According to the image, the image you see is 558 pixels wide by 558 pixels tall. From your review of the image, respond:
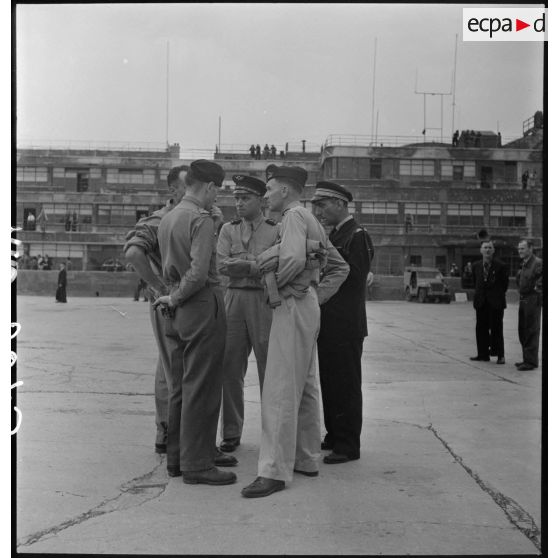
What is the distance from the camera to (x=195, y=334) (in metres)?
4.11

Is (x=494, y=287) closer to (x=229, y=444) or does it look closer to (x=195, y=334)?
(x=229, y=444)

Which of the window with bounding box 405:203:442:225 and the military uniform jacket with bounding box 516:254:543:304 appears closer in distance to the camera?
the military uniform jacket with bounding box 516:254:543:304

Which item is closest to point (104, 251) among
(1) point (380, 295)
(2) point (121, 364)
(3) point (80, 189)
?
(3) point (80, 189)

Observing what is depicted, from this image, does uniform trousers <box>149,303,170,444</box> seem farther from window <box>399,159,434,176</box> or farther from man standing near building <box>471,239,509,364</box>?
window <box>399,159,434,176</box>

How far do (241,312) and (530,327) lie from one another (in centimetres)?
564

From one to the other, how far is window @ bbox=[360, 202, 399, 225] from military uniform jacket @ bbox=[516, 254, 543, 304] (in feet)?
131

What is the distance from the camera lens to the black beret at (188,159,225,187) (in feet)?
14.1

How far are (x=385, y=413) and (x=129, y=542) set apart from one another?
350 centimetres

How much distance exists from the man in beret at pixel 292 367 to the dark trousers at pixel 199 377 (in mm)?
329

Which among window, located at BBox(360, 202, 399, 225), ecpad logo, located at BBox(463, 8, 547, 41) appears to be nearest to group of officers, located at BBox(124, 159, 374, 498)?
ecpad logo, located at BBox(463, 8, 547, 41)

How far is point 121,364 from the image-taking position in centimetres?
919

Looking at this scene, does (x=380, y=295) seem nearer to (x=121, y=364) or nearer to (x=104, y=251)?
(x=104, y=251)

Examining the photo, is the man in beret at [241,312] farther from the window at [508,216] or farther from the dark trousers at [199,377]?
the window at [508,216]

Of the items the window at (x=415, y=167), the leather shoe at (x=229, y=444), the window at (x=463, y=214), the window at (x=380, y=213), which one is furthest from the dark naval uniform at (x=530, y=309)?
the window at (x=415, y=167)
